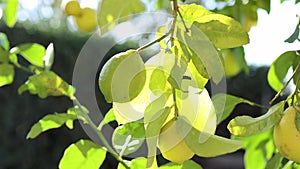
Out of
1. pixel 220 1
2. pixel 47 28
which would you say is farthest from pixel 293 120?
pixel 47 28

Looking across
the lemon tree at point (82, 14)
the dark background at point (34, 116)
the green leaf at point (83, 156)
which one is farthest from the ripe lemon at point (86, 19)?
the dark background at point (34, 116)

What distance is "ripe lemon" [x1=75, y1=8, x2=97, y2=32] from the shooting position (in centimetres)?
90

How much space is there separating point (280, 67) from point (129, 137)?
305 mm

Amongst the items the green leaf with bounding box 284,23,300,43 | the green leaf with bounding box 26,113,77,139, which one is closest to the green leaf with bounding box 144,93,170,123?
the green leaf with bounding box 284,23,300,43

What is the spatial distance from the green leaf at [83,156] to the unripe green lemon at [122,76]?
31cm

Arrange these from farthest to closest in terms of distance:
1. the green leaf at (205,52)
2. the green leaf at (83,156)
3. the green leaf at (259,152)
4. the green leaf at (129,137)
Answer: the green leaf at (259,152) < the green leaf at (83,156) < the green leaf at (129,137) < the green leaf at (205,52)

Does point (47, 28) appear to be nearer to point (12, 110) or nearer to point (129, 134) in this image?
point (12, 110)

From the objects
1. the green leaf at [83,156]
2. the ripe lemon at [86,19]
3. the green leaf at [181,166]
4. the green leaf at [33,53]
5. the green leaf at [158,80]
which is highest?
the green leaf at [158,80]

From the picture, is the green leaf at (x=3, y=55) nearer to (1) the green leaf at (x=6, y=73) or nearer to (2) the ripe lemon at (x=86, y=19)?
(1) the green leaf at (x=6, y=73)

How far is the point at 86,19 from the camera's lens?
90cm

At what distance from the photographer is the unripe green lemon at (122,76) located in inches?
16.4

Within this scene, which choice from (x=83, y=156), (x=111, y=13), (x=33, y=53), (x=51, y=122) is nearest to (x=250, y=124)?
(x=111, y=13)

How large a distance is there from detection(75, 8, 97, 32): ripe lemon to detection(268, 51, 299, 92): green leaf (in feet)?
1.00

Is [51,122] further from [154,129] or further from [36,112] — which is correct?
[36,112]
